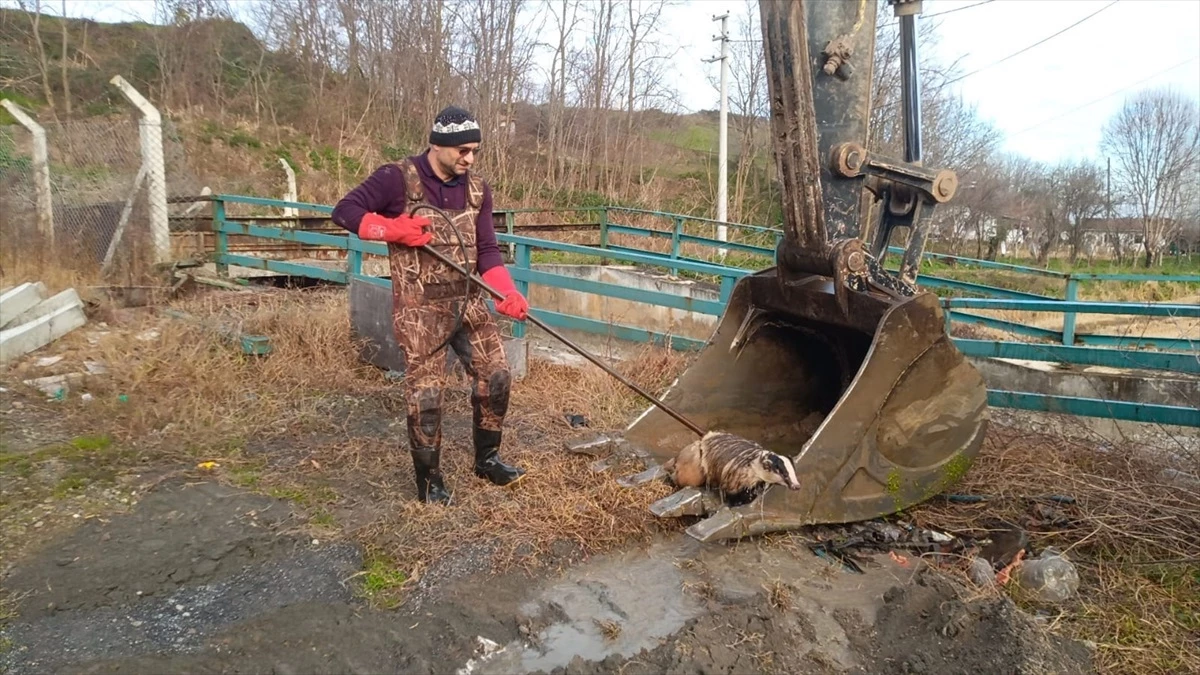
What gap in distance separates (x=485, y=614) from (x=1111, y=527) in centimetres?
274

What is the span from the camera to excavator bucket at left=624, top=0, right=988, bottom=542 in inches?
138

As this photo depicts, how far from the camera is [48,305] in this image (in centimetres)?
708

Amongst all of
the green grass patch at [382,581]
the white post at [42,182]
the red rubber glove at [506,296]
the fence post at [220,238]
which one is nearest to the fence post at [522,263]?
the red rubber glove at [506,296]

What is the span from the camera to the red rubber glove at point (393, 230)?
3605 millimetres

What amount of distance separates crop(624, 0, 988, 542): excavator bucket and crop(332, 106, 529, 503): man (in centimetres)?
107

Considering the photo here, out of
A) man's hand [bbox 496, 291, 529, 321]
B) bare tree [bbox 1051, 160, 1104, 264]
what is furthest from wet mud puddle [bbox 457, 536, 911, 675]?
bare tree [bbox 1051, 160, 1104, 264]

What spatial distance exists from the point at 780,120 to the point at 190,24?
24278 mm

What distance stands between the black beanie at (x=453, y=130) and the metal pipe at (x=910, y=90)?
2124 millimetres

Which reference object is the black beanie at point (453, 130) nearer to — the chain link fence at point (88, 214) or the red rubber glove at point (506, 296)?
the red rubber glove at point (506, 296)

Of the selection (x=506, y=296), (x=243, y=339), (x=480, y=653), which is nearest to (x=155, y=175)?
(x=243, y=339)

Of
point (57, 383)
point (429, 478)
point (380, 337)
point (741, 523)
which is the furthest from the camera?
point (380, 337)

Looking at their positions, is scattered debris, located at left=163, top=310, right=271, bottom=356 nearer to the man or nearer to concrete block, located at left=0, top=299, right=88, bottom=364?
concrete block, located at left=0, top=299, right=88, bottom=364

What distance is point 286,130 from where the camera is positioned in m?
23.1

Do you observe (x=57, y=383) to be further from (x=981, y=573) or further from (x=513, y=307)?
(x=981, y=573)
